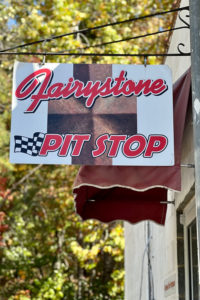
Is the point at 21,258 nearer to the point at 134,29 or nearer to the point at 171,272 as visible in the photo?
the point at 134,29

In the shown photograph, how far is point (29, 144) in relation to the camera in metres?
5.27

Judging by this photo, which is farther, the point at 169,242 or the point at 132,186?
the point at 169,242

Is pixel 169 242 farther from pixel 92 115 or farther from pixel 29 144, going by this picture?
pixel 29 144

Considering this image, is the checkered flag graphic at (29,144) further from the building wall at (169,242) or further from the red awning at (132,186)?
the building wall at (169,242)

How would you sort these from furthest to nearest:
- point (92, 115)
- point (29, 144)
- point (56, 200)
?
point (56, 200), point (92, 115), point (29, 144)

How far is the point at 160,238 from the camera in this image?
8.78m

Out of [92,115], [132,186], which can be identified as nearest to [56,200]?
[132,186]

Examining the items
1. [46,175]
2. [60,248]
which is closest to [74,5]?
[46,175]

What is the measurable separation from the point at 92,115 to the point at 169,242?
9.84 feet

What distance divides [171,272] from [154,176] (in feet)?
7.81

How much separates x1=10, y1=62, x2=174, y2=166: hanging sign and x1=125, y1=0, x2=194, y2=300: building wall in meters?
0.77

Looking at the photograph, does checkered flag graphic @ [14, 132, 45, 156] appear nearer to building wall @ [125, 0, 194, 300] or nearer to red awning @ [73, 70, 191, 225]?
red awning @ [73, 70, 191, 225]

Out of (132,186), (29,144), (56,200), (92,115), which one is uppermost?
(56,200)

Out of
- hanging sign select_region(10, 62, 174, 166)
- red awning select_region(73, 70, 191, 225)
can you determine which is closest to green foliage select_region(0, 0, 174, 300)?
red awning select_region(73, 70, 191, 225)
